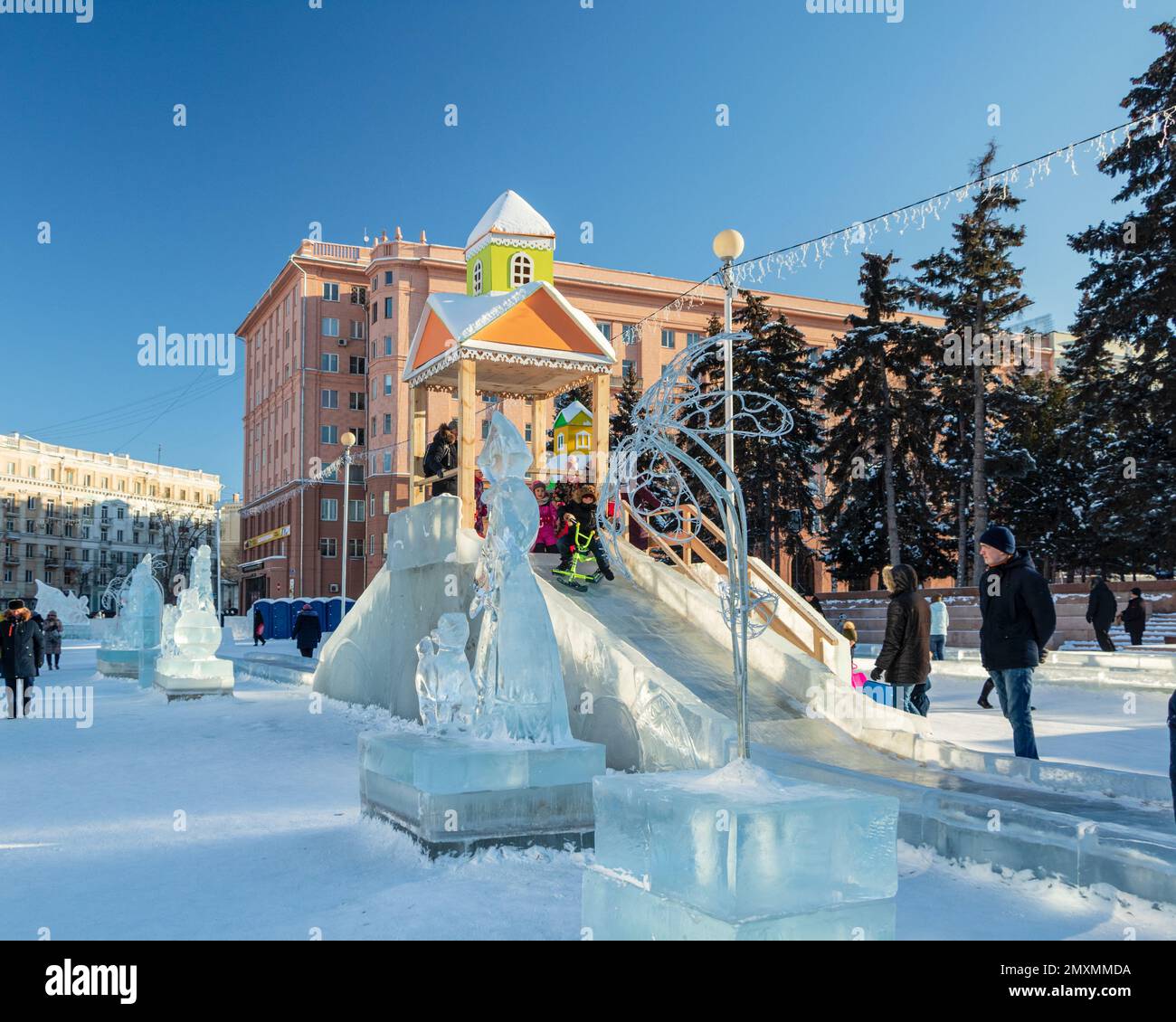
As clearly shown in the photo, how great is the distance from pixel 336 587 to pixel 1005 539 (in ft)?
183

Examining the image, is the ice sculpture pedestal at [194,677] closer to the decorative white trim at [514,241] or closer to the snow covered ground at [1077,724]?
the decorative white trim at [514,241]

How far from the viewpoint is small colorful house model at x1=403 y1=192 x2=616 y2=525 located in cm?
1293

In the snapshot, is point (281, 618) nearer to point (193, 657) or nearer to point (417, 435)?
point (193, 657)

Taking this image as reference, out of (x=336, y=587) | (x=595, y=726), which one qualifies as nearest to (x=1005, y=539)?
(x=595, y=726)

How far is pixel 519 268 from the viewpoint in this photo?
15.0 metres

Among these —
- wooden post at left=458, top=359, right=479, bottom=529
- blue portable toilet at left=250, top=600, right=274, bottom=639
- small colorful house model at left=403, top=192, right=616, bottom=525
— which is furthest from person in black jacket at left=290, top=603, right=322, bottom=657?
blue portable toilet at left=250, top=600, right=274, bottom=639

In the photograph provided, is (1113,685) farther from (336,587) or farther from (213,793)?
(336,587)

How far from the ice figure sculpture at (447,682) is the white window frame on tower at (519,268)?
359 inches

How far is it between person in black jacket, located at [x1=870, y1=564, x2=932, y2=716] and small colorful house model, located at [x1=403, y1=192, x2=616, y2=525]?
4.79 metres

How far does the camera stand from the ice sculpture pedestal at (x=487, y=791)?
230 inches

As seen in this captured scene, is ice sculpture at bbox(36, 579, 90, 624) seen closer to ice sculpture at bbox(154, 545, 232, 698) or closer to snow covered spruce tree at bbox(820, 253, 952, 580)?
ice sculpture at bbox(154, 545, 232, 698)

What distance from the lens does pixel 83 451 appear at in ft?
325

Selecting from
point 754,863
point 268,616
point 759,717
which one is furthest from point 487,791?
point 268,616

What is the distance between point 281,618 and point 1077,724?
36789 mm
